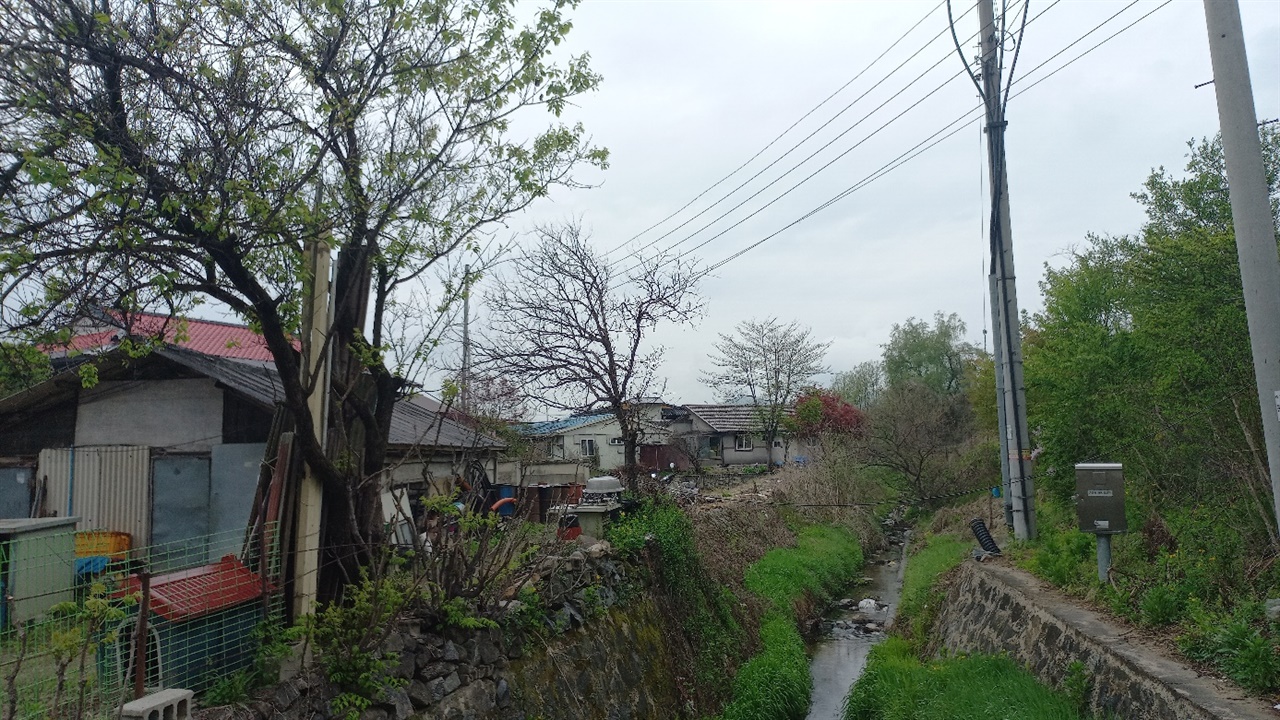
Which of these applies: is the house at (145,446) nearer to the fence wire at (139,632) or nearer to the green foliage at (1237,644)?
the fence wire at (139,632)

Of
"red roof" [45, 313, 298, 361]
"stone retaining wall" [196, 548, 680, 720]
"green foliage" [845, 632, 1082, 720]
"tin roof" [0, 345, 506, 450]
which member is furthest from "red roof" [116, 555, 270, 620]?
"green foliage" [845, 632, 1082, 720]

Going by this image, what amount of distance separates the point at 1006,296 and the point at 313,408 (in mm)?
11099

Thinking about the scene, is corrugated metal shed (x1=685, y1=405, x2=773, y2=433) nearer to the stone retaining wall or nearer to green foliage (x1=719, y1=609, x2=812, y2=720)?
green foliage (x1=719, y1=609, x2=812, y2=720)

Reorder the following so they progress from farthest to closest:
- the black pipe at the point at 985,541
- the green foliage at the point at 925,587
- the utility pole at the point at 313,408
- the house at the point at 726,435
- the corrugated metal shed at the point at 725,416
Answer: the corrugated metal shed at the point at 725,416, the house at the point at 726,435, the green foliage at the point at 925,587, the black pipe at the point at 985,541, the utility pole at the point at 313,408

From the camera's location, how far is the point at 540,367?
53.8 feet

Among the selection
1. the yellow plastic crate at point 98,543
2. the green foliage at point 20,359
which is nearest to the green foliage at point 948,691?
the green foliage at point 20,359

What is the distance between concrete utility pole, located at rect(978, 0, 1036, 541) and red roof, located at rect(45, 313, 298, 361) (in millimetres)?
10852

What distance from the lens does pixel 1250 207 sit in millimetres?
6113

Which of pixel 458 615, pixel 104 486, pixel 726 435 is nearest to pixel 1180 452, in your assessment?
pixel 458 615

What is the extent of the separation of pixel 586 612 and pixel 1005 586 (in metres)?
5.89

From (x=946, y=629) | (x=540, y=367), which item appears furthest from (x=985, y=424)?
(x=540, y=367)

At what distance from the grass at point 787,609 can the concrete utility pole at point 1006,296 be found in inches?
177

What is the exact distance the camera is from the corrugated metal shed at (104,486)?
414 inches

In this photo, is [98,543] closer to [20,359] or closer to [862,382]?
[20,359]
